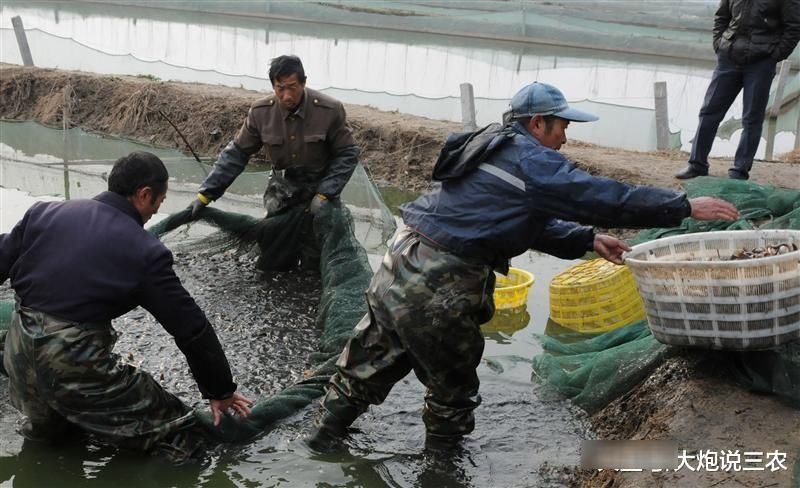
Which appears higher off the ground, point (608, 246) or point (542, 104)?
point (542, 104)

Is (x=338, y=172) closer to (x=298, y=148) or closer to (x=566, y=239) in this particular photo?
(x=298, y=148)

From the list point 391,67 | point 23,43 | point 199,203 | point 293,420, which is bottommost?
point 293,420

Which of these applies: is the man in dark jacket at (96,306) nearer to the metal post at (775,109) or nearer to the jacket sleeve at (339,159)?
the jacket sleeve at (339,159)

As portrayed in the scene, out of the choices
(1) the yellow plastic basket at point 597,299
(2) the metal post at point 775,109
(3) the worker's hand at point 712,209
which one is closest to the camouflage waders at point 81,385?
(3) the worker's hand at point 712,209

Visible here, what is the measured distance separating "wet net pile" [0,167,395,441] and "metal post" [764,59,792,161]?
23.2ft

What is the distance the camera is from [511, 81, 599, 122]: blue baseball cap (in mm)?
4027

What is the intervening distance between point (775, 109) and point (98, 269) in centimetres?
1153

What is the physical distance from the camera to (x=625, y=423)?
15.9 ft

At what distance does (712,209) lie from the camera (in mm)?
3799

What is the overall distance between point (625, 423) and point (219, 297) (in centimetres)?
341

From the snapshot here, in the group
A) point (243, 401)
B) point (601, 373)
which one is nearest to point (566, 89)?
point (601, 373)

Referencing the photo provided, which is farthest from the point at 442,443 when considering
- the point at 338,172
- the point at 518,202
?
the point at 338,172

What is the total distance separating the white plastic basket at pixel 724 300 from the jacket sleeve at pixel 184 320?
6.79 ft

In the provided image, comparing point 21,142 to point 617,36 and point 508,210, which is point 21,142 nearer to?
point 508,210
